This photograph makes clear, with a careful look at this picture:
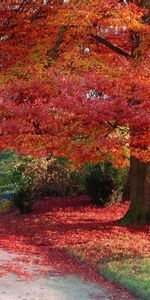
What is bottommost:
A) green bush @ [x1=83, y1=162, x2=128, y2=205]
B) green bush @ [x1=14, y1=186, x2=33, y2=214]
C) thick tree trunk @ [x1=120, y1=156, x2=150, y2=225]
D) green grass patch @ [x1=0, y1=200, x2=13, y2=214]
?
green grass patch @ [x1=0, y1=200, x2=13, y2=214]

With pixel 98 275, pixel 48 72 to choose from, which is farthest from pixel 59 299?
pixel 48 72

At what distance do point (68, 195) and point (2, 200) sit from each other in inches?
110

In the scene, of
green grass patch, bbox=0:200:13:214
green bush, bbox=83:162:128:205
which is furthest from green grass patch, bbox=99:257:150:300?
green grass patch, bbox=0:200:13:214

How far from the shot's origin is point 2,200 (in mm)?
22781

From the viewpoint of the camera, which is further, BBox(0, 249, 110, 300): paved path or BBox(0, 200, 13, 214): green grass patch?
BBox(0, 200, 13, 214): green grass patch

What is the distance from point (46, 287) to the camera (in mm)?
9062

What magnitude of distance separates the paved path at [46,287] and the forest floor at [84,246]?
0.11 meters

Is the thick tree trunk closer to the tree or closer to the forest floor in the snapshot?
the forest floor

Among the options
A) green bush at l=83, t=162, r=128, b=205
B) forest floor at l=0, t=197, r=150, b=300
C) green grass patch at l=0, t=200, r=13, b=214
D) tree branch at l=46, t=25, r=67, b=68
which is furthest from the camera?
green grass patch at l=0, t=200, r=13, b=214

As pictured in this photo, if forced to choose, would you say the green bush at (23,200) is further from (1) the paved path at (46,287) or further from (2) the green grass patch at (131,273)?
(1) the paved path at (46,287)

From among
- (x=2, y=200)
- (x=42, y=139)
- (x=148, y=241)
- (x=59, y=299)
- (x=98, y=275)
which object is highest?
(x=42, y=139)

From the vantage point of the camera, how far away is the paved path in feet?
27.9

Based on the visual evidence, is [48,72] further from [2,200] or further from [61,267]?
[2,200]

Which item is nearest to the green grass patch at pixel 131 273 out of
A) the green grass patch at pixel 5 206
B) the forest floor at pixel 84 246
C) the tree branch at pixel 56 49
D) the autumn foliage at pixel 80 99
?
the forest floor at pixel 84 246
